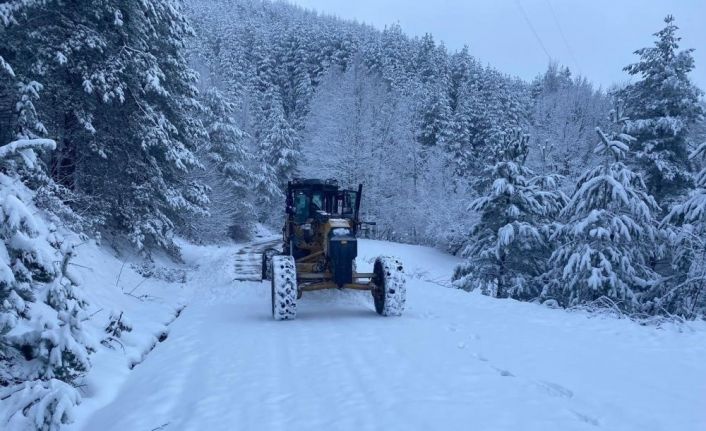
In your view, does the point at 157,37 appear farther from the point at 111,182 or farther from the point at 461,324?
the point at 461,324

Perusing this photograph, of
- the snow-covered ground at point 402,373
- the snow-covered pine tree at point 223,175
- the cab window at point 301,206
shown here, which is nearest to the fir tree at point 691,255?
the snow-covered ground at point 402,373

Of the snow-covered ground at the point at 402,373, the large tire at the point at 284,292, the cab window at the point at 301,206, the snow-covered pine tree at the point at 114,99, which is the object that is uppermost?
the snow-covered pine tree at the point at 114,99

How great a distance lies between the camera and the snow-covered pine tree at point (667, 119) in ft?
58.4

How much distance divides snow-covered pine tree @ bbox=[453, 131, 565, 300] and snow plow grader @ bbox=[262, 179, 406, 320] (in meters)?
6.09

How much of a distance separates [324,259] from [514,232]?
7.56 meters

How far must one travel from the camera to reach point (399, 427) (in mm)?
4230

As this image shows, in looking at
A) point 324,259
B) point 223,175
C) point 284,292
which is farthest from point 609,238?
point 223,175

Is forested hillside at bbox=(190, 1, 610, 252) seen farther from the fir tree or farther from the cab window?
the cab window

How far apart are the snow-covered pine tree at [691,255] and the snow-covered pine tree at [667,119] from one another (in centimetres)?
787

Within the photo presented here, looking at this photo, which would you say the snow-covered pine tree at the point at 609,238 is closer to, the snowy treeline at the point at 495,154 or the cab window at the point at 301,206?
the snowy treeline at the point at 495,154

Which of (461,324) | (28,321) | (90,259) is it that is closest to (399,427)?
(28,321)

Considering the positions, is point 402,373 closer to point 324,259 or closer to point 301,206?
point 324,259

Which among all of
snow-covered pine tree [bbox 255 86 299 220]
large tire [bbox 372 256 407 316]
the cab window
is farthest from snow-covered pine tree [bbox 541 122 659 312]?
snow-covered pine tree [bbox 255 86 299 220]

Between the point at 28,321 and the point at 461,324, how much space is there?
630cm
